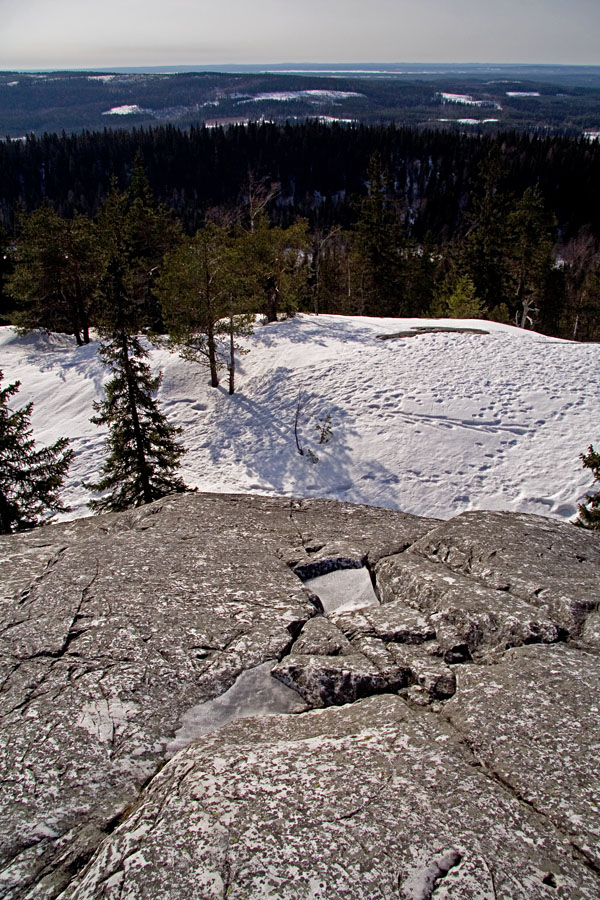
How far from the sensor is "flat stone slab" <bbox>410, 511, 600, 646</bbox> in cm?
568

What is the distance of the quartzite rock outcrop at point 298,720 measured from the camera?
3.16 metres

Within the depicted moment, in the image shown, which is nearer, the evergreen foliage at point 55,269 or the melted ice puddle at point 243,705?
the melted ice puddle at point 243,705

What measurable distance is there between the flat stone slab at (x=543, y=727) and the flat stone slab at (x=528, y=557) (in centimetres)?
82

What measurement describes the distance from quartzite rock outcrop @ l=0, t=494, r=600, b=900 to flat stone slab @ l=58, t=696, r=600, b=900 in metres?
0.01

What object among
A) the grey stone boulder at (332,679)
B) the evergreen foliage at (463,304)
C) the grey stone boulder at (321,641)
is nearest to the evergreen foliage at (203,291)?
the grey stone boulder at (321,641)

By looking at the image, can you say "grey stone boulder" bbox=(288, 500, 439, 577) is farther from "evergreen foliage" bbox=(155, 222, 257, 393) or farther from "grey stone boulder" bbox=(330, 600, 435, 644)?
"evergreen foliage" bbox=(155, 222, 257, 393)

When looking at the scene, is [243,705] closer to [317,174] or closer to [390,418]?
[390,418]

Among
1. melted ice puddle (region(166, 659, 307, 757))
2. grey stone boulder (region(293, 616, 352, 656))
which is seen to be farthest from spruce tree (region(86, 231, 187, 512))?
melted ice puddle (region(166, 659, 307, 757))

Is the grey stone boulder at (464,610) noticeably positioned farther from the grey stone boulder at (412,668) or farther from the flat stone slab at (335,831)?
the flat stone slab at (335,831)

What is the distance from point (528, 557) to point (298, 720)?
3.91 metres

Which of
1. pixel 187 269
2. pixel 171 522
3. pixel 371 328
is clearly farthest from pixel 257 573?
pixel 371 328

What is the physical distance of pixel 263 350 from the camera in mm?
23734

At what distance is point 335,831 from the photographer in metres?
3.31

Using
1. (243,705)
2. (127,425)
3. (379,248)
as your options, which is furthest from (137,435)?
(379,248)
